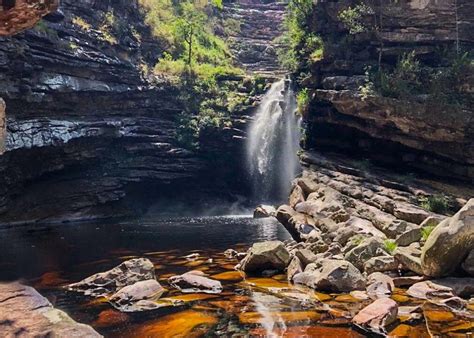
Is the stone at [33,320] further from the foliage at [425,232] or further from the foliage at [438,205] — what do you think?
the foliage at [438,205]

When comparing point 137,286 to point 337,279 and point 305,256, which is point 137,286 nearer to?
point 337,279

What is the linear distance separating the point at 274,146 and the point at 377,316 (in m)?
28.2

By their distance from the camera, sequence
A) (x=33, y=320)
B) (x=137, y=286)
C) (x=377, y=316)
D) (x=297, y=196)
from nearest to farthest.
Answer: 1. (x=33, y=320)
2. (x=377, y=316)
3. (x=137, y=286)
4. (x=297, y=196)

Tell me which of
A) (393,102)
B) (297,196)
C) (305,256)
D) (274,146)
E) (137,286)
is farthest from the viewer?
(274,146)

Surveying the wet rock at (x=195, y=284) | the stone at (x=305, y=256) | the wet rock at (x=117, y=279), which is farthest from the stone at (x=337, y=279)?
the wet rock at (x=117, y=279)

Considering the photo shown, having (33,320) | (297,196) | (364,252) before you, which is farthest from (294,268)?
(297,196)

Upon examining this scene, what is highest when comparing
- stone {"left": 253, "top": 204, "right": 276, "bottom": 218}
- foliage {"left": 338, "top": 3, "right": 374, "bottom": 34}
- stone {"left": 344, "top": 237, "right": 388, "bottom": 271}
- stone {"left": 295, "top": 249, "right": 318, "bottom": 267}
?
foliage {"left": 338, "top": 3, "right": 374, "bottom": 34}

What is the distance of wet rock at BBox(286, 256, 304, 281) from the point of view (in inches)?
551

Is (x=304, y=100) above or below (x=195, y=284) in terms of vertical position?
above

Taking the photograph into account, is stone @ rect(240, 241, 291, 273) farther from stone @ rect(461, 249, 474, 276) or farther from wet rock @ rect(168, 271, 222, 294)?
stone @ rect(461, 249, 474, 276)

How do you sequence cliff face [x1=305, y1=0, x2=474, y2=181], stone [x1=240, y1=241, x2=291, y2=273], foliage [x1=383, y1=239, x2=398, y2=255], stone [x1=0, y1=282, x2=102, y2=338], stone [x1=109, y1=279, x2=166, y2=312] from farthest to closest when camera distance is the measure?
cliff face [x1=305, y1=0, x2=474, y2=181] → stone [x1=240, y1=241, x2=291, y2=273] → foliage [x1=383, y1=239, x2=398, y2=255] → stone [x1=109, y1=279, x2=166, y2=312] → stone [x1=0, y1=282, x2=102, y2=338]

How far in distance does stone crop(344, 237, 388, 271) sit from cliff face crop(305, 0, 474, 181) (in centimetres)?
874

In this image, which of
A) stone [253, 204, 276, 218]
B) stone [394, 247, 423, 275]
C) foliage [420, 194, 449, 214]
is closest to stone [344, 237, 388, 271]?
stone [394, 247, 423, 275]

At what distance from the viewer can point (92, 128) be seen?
115 feet
